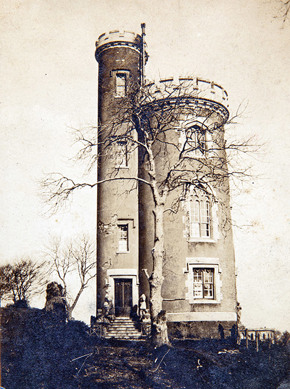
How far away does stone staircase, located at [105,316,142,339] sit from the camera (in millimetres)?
20984

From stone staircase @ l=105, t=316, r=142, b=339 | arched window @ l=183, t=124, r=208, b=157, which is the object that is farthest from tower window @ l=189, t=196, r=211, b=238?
stone staircase @ l=105, t=316, r=142, b=339

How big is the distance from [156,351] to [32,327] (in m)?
4.06

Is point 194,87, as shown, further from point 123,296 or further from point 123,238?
point 123,296

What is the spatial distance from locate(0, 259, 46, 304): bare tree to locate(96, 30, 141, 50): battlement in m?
25.2

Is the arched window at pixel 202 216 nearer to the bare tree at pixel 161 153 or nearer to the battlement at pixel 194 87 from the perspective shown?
the bare tree at pixel 161 153

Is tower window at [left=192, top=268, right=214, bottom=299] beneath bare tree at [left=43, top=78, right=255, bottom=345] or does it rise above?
beneath

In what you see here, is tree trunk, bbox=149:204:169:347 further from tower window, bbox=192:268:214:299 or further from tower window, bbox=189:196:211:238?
tower window, bbox=192:268:214:299

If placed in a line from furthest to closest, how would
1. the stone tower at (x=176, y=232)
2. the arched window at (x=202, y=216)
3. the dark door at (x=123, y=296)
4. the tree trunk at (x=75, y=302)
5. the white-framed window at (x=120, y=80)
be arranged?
the tree trunk at (x=75, y=302)
the white-framed window at (x=120, y=80)
the dark door at (x=123, y=296)
the arched window at (x=202, y=216)
the stone tower at (x=176, y=232)

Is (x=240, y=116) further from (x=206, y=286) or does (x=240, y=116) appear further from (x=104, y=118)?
(x=104, y=118)

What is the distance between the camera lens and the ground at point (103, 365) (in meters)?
10.5

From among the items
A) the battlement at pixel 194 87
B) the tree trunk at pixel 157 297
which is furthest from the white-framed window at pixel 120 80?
the tree trunk at pixel 157 297

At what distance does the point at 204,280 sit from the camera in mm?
20906

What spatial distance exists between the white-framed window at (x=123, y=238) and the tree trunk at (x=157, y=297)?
886 cm

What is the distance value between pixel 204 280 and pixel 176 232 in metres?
2.95
